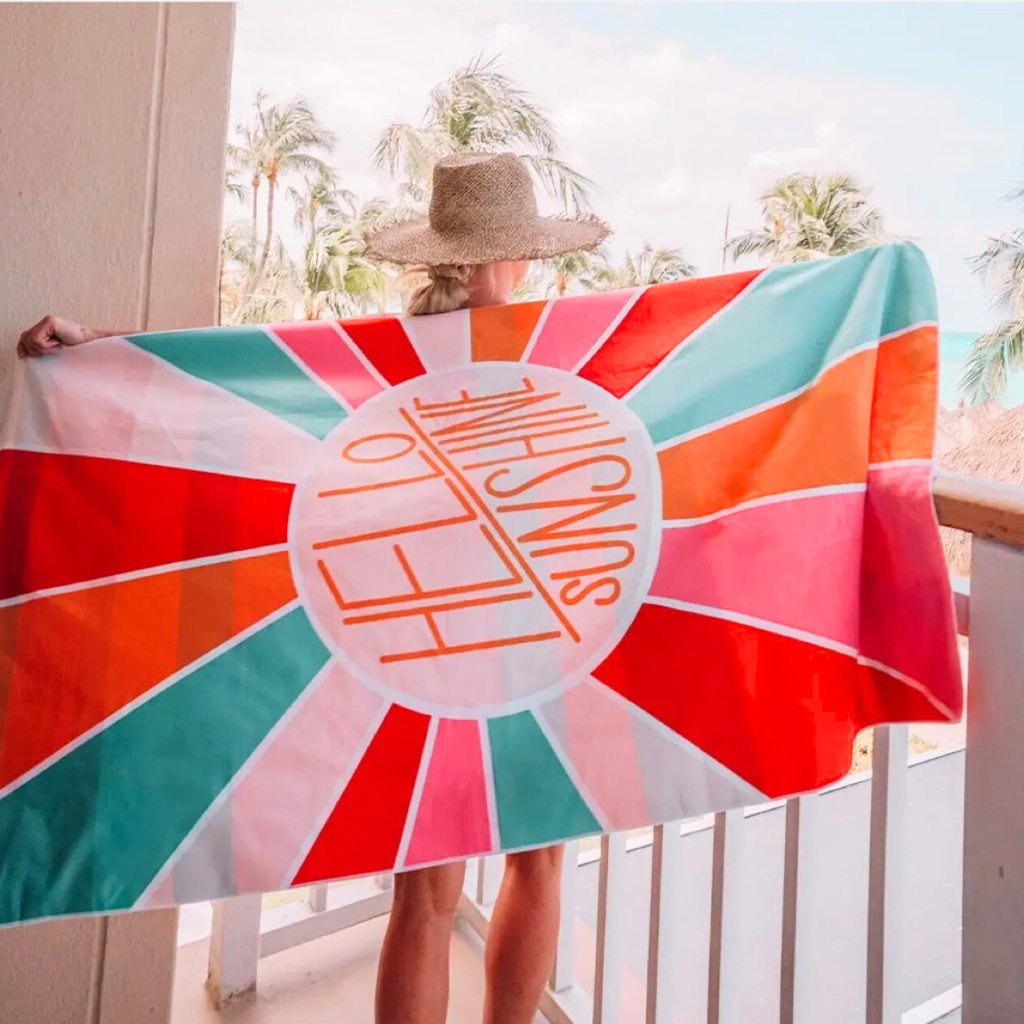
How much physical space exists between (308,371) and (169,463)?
0.22m

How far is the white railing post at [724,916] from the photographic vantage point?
3.79 feet

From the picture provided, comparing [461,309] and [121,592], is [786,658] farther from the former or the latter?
[121,592]

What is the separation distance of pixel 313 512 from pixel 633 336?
49cm

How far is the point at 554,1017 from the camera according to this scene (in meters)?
1.64

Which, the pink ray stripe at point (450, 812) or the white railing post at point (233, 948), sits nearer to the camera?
the pink ray stripe at point (450, 812)

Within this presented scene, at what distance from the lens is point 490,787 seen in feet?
3.30

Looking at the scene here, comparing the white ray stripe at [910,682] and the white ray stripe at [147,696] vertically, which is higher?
the white ray stripe at [910,682]

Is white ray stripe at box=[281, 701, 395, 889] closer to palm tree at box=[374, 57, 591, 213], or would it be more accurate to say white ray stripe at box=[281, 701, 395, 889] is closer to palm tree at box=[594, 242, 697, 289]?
palm tree at box=[374, 57, 591, 213]

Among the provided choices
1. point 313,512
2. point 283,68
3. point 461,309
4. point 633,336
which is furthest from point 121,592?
point 283,68

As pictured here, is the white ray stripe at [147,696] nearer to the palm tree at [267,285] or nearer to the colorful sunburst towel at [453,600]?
the colorful sunburst towel at [453,600]

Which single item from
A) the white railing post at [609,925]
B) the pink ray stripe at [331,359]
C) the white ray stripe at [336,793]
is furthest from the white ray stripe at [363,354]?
the white railing post at [609,925]

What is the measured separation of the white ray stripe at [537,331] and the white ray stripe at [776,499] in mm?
298

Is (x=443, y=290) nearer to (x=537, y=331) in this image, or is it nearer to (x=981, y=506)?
(x=537, y=331)

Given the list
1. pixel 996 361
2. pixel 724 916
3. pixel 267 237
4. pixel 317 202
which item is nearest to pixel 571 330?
pixel 724 916
